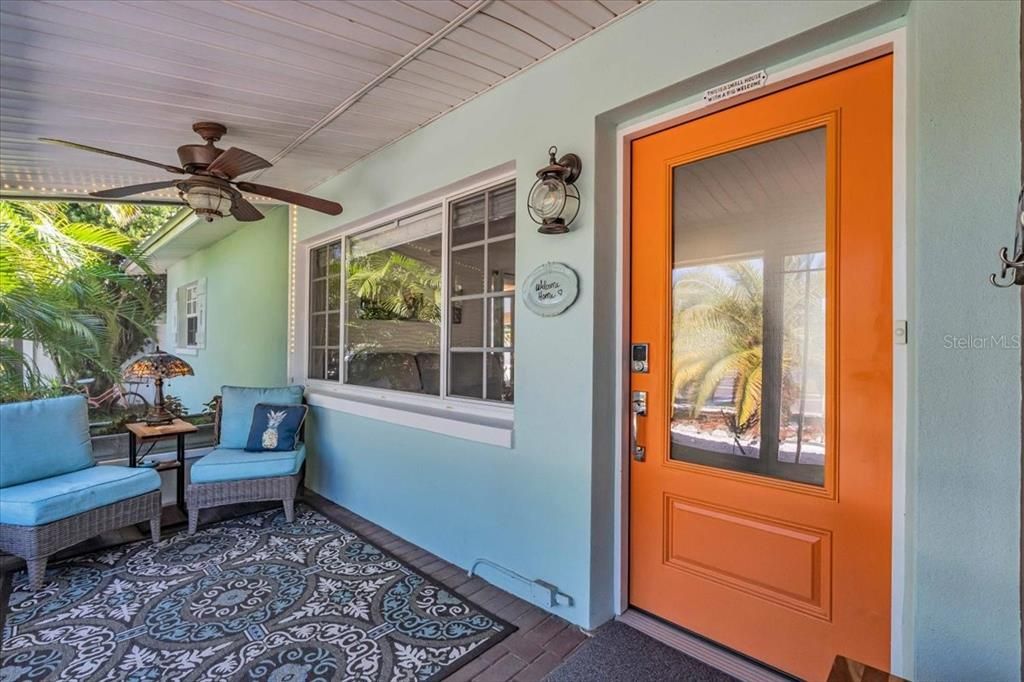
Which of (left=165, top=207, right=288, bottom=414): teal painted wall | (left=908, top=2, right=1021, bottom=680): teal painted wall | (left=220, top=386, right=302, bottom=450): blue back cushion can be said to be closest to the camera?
(left=908, top=2, right=1021, bottom=680): teal painted wall

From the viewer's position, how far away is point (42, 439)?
295 cm

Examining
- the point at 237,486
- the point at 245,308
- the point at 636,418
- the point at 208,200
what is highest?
the point at 208,200

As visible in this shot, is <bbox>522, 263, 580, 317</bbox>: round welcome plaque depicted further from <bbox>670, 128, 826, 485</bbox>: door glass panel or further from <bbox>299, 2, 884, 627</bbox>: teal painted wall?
<bbox>670, 128, 826, 485</bbox>: door glass panel

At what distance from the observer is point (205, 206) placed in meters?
2.86

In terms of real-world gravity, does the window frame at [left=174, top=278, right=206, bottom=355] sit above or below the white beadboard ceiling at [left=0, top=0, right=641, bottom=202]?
below

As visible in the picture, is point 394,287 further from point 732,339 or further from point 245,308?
point 245,308

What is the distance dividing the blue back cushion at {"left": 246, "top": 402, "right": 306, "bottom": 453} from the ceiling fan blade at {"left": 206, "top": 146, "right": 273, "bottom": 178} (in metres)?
1.84

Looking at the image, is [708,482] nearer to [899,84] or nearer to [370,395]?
[899,84]

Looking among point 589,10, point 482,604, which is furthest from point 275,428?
point 589,10

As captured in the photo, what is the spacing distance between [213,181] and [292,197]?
0.42 meters

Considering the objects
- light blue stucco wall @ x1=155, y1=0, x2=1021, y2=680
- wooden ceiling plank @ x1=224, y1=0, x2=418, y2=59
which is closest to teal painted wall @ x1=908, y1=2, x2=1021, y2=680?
light blue stucco wall @ x1=155, y1=0, x2=1021, y2=680

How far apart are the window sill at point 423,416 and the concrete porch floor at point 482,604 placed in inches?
30.0

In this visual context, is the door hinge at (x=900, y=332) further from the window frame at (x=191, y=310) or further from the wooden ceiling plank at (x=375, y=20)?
the window frame at (x=191, y=310)

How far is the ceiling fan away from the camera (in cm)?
261
